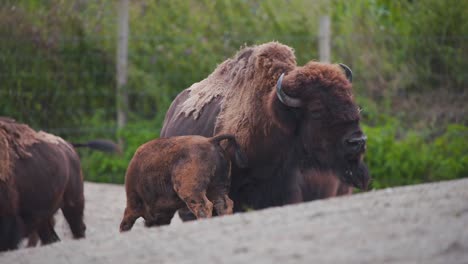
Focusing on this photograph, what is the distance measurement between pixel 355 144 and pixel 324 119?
305 mm

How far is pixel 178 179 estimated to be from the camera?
6.38 meters

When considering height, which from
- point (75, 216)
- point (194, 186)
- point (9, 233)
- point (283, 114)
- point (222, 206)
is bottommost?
point (75, 216)

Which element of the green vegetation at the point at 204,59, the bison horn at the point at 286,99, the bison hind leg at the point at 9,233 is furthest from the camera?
the green vegetation at the point at 204,59

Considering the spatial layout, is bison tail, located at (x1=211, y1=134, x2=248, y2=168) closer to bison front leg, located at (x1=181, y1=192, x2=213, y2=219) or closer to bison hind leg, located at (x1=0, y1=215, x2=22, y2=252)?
bison front leg, located at (x1=181, y1=192, x2=213, y2=219)

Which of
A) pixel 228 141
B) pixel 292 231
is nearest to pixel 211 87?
A: pixel 228 141

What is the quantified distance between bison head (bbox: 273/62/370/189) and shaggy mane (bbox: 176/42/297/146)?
25cm

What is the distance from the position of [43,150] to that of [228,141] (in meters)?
2.08

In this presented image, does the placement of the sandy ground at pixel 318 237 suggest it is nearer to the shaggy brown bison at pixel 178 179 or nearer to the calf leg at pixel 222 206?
the shaggy brown bison at pixel 178 179

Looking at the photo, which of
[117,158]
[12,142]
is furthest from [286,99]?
[117,158]

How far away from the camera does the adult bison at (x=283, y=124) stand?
650 cm

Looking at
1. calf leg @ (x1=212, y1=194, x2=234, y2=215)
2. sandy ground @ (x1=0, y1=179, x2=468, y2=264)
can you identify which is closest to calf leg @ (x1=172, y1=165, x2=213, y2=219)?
calf leg @ (x1=212, y1=194, x2=234, y2=215)

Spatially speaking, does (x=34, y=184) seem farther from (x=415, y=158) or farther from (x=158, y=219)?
(x=415, y=158)

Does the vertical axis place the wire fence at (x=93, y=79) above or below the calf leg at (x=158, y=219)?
below

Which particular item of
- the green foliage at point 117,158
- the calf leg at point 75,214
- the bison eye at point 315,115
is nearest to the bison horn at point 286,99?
the bison eye at point 315,115
